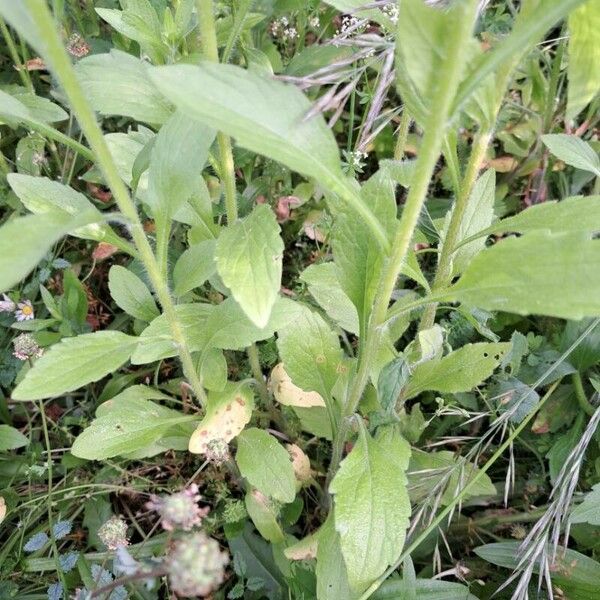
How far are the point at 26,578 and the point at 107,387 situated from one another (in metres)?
0.56

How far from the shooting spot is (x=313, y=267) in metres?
1.66

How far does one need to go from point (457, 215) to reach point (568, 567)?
38.2 inches

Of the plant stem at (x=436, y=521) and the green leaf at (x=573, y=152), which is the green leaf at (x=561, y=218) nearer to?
the green leaf at (x=573, y=152)

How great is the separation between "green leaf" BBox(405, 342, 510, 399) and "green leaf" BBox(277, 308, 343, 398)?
0.24 meters

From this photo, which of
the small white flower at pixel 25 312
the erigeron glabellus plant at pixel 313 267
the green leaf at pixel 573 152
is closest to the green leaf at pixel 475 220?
the erigeron glabellus plant at pixel 313 267

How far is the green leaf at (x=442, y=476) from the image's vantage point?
1.73 meters

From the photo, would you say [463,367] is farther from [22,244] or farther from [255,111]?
[22,244]

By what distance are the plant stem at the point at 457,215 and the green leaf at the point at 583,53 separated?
165 mm

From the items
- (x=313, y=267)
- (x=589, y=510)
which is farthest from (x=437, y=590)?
(x=313, y=267)

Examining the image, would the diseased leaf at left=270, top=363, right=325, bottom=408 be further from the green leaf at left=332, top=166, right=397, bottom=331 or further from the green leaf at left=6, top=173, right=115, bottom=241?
the green leaf at left=6, top=173, right=115, bottom=241

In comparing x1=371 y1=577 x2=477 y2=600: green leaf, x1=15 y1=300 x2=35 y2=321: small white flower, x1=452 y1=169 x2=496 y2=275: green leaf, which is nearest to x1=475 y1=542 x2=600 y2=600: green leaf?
x1=371 y1=577 x2=477 y2=600: green leaf

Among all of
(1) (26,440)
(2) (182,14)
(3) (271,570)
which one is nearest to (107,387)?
(1) (26,440)

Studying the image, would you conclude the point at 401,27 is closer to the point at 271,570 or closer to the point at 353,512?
A: the point at 353,512

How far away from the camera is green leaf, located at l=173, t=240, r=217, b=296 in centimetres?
151
